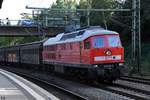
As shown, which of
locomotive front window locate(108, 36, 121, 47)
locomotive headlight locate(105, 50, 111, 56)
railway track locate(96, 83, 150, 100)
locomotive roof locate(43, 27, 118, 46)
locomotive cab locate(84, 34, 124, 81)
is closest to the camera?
railway track locate(96, 83, 150, 100)

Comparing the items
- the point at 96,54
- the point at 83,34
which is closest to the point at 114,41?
the point at 96,54

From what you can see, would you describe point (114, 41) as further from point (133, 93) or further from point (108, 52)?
point (133, 93)

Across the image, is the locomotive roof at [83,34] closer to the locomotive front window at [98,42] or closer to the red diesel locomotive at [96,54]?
the red diesel locomotive at [96,54]

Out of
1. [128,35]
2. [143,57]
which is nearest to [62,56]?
[143,57]

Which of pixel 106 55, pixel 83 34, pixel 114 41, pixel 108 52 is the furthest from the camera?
pixel 83 34

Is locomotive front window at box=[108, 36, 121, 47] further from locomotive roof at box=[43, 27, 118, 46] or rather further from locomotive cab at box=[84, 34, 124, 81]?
locomotive roof at box=[43, 27, 118, 46]

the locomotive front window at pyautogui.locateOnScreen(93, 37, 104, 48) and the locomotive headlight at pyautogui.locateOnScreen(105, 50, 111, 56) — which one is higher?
the locomotive front window at pyautogui.locateOnScreen(93, 37, 104, 48)

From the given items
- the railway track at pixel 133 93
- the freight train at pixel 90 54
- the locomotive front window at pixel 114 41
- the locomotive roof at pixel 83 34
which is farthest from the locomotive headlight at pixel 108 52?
the railway track at pixel 133 93

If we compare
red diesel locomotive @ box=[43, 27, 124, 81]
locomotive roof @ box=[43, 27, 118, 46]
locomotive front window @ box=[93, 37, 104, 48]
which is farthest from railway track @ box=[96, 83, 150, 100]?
locomotive roof @ box=[43, 27, 118, 46]

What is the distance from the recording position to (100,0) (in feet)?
238

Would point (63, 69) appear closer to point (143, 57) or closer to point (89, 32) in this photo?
point (89, 32)

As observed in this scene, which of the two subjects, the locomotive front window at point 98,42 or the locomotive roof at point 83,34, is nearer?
the locomotive front window at point 98,42

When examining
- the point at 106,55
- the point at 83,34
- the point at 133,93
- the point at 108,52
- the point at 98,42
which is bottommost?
the point at 133,93

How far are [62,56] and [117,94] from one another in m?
11.1
